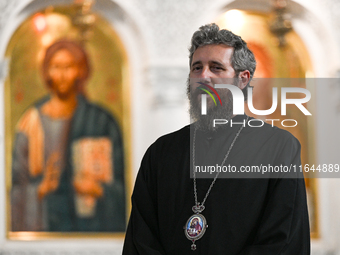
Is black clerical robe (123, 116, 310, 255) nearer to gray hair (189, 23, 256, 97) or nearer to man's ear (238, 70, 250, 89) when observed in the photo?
man's ear (238, 70, 250, 89)

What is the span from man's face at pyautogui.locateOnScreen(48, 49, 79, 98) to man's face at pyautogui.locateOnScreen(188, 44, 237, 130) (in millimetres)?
3098

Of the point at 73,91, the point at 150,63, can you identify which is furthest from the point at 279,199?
the point at 73,91

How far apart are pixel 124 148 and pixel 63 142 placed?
2.15 ft

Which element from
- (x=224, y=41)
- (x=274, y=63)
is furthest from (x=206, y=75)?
(x=274, y=63)

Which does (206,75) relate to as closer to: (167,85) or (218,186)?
(218,186)

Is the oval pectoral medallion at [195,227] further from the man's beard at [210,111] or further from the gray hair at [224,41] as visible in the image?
the gray hair at [224,41]

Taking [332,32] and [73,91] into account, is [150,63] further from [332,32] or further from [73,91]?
[332,32]

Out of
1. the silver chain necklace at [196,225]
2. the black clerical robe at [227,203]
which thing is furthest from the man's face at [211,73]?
the silver chain necklace at [196,225]

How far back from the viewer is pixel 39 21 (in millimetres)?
5172

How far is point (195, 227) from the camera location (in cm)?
211

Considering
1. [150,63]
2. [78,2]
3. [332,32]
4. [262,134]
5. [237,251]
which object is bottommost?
[237,251]

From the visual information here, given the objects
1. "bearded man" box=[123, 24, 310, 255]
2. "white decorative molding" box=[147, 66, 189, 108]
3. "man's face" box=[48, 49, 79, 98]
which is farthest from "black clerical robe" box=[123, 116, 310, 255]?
"man's face" box=[48, 49, 79, 98]

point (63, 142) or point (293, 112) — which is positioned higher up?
point (293, 112)

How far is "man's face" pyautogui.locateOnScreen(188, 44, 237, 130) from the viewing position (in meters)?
2.16
